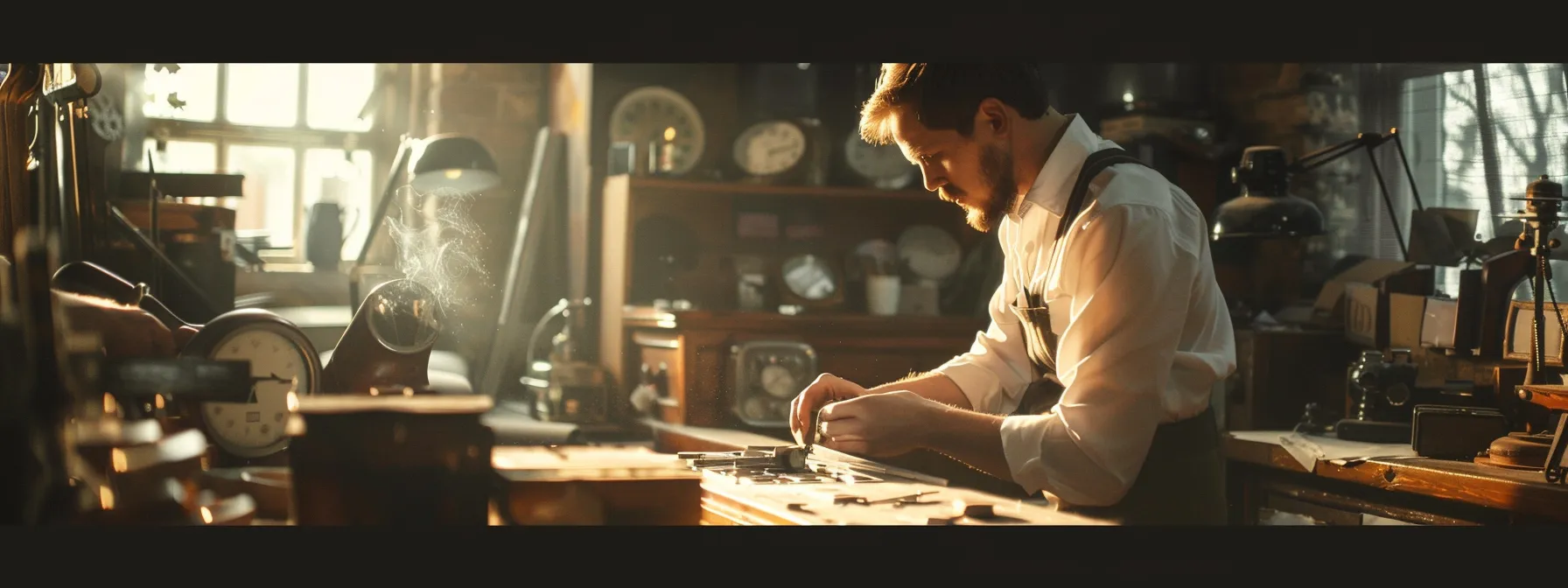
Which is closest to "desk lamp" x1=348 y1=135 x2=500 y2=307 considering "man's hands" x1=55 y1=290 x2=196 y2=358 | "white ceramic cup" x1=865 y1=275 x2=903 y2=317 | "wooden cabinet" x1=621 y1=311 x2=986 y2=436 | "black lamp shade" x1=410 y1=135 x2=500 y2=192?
"black lamp shade" x1=410 y1=135 x2=500 y2=192

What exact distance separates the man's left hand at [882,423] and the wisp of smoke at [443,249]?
2.56 feet

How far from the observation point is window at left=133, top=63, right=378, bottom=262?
235 centimetres

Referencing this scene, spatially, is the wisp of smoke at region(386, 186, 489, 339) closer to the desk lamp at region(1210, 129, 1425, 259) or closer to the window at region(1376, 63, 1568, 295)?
the desk lamp at region(1210, 129, 1425, 259)

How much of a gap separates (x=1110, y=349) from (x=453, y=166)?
128 cm

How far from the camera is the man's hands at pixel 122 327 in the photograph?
2.29 m

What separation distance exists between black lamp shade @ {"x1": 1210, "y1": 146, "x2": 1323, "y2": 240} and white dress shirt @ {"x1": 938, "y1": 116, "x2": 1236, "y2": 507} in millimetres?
1325

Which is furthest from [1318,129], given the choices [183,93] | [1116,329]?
[183,93]

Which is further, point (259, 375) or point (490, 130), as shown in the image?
point (490, 130)

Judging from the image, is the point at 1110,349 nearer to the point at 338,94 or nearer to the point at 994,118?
the point at 994,118

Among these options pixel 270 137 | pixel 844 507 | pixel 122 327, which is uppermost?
pixel 270 137

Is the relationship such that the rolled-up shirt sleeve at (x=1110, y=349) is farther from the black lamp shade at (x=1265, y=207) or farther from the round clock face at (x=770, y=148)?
the round clock face at (x=770, y=148)

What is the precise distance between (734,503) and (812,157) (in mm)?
2046

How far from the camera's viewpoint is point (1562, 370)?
2.68 metres

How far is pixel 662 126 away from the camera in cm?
344
